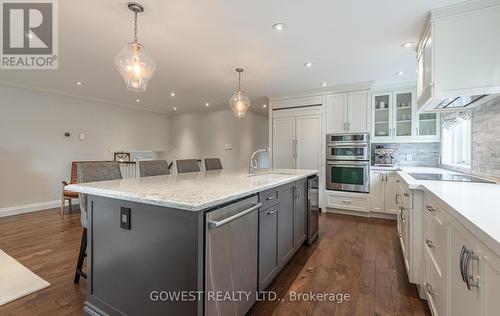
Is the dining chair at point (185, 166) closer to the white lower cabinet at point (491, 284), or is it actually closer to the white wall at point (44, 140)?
the white lower cabinet at point (491, 284)

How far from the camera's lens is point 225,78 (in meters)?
3.88

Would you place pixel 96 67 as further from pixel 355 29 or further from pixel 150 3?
pixel 355 29

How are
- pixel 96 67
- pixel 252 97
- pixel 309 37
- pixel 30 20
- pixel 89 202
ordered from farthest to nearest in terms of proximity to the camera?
pixel 252 97 → pixel 96 67 → pixel 309 37 → pixel 30 20 → pixel 89 202

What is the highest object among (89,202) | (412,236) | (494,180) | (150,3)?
(150,3)

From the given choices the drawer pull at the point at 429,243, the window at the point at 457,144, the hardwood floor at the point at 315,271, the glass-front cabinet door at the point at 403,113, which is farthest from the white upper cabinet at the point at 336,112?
the drawer pull at the point at 429,243

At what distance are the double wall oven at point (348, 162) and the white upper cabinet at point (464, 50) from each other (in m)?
2.13

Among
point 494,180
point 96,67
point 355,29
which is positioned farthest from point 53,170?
point 494,180

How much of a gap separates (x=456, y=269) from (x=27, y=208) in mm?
6245

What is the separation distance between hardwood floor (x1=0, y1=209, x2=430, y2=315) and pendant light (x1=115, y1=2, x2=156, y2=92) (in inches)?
72.8

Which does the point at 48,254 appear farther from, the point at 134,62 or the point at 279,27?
the point at 279,27

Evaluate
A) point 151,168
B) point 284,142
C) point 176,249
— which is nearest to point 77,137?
point 151,168

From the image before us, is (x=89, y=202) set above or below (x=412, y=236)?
above

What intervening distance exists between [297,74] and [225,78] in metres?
1.18

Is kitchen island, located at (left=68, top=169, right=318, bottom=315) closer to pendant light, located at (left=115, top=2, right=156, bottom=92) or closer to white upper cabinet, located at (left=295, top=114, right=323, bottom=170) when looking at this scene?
pendant light, located at (left=115, top=2, right=156, bottom=92)
